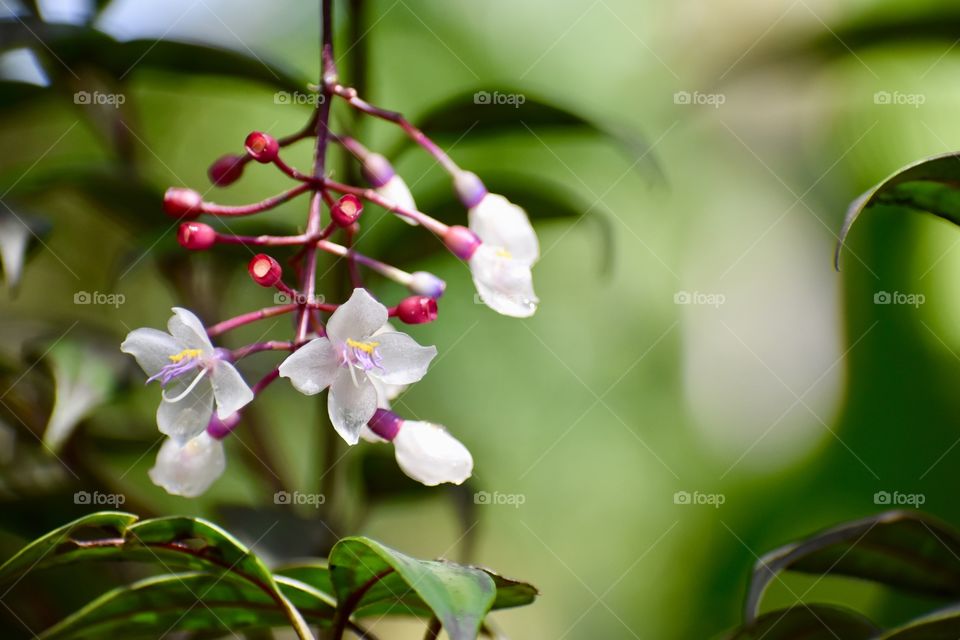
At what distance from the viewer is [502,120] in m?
0.96

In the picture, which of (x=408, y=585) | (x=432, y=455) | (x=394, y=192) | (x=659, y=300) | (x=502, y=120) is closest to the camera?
(x=408, y=585)

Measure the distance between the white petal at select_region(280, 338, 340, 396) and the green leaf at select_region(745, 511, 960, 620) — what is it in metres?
0.39

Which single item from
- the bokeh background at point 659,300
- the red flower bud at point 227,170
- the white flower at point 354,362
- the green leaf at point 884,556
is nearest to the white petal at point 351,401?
the white flower at point 354,362

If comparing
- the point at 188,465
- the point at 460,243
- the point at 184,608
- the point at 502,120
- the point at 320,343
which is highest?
the point at 502,120

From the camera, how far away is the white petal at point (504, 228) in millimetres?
767

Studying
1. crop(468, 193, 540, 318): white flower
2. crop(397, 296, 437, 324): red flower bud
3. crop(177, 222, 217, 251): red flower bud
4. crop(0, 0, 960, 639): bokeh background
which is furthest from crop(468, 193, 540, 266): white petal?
crop(0, 0, 960, 639): bokeh background

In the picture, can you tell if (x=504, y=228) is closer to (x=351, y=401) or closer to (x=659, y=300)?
(x=351, y=401)

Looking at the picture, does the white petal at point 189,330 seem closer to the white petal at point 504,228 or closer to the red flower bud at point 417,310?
the red flower bud at point 417,310

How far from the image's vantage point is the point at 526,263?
0.76 metres

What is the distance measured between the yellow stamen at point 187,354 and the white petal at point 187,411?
0.06ft

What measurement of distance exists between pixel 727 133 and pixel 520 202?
0.73 metres

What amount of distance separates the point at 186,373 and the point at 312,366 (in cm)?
11

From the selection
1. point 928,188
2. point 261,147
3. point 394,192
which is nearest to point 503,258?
point 394,192

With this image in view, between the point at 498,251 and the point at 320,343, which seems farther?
the point at 498,251
